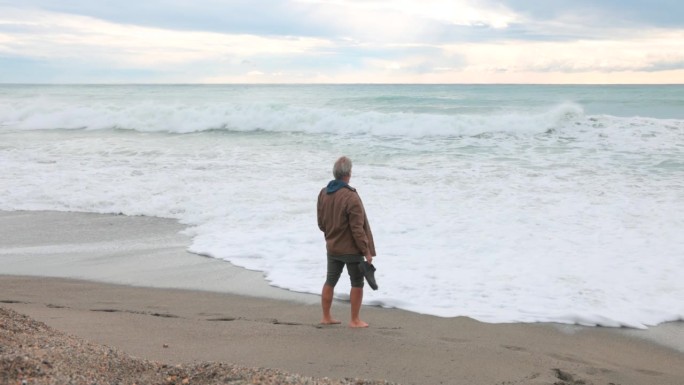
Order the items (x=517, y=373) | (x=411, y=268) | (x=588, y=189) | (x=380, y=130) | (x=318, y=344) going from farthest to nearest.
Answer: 1. (x=380, y=130)
2. (x=588, y=189)
3. (x=411, y=268)
4. (x=318, y=344)
5. (x=517, y=373)

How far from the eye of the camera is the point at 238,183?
44.0 feet

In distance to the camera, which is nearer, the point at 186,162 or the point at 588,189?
the point at 588,189

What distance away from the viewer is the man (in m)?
5.48

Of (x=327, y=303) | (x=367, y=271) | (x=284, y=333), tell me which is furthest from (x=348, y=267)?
(x=284, y=333)

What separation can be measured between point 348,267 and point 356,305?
0.35 meters

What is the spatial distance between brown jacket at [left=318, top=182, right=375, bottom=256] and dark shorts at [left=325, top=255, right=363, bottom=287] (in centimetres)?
5

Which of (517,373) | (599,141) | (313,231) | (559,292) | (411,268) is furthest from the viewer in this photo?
(599,141)

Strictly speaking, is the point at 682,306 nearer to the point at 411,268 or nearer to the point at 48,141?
the point at 411,268

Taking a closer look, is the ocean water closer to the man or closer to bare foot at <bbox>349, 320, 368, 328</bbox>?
bare foot at <bbox>349, 320, 368, 328</bbox>

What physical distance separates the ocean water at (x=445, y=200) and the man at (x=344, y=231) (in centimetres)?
96


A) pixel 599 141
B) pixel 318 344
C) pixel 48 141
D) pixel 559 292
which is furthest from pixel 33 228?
pixel 599 141

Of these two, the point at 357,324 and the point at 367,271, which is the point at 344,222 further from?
the point at 357,324

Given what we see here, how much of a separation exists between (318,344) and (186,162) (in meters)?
12.5

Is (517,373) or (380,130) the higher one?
(380,130)
